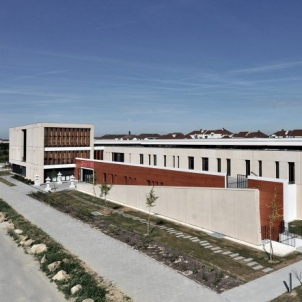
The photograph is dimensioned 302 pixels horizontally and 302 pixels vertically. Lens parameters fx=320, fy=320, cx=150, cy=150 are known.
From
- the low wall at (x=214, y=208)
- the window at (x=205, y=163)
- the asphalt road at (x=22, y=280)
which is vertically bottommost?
the asphalt road at (x=22, y=280)

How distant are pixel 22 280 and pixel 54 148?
125ft

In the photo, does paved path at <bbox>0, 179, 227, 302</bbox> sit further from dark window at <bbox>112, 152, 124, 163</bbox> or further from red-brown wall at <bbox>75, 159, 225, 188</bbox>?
dark window at <bbox>112, 152, 124, 163</bbox>

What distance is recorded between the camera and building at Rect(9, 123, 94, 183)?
52.1m

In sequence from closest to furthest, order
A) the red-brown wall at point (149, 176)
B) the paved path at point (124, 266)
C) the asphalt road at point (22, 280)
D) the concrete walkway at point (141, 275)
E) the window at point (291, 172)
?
1. the concrete walkway at point (141, 275)
2. the paved path at point (124, 266)
3. the asphalt road at point (22, 280)
4. the red-brown wall at point (149, 176)
5. the window at point (291, 172)

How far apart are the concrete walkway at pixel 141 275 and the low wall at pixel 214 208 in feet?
14.1

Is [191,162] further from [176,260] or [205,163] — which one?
[176,260]

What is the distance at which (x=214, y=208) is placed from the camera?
24.4 metres

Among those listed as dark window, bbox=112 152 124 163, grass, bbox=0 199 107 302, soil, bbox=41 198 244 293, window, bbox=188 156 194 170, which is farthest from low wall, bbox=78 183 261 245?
dark window, bbox=112 152 124 163

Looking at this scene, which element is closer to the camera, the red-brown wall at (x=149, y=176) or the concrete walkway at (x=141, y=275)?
the concrete walkway at (x=141, y=275)

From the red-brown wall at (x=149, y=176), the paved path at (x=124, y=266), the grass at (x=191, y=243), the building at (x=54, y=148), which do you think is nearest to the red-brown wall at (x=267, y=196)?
the grass at (x=191, y=243)

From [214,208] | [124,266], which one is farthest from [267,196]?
[124,266]

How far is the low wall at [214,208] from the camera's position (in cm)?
2148

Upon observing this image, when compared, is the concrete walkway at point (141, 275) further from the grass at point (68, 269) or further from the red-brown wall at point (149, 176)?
the red-brown wall at point (149, 176)

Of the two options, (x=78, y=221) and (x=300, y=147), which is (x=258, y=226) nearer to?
(x=300, y=147)
